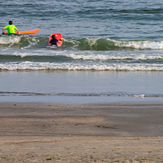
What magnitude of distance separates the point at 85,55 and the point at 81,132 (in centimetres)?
1085

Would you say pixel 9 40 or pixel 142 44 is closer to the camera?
pixel 142 44

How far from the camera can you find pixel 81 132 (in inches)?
189

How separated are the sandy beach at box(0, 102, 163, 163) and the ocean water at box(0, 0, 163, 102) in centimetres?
96

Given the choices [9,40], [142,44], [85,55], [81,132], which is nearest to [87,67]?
[85,55]

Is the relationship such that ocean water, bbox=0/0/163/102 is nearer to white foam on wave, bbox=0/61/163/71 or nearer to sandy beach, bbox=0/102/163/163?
white foam on wave, bbox=0/61/163/71

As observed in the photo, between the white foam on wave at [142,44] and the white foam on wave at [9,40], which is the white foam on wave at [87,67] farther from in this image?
the white foam on wave at [9,40]

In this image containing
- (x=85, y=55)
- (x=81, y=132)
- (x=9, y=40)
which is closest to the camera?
(x=81, y=132)

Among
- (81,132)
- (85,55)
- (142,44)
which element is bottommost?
(81,132)

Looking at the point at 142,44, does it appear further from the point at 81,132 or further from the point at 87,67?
the point at 81,132

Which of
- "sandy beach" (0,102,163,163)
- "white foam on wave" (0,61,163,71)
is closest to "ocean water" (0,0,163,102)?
"white foam on wave" (0,61,163,71)

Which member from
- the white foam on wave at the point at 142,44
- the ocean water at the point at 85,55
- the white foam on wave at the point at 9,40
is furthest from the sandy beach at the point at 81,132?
the white foam on wave at the point at 9,40

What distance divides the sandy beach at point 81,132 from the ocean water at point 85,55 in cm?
96

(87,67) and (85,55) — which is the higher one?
(85,55)

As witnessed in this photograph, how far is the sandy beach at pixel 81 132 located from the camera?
3240 millimetres
